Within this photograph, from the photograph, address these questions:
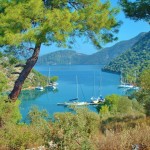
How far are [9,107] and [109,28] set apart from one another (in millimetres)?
2929

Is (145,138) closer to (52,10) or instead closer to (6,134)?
(6,134)

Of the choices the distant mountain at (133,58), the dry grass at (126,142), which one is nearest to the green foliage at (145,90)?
the dry grass at (126,142)

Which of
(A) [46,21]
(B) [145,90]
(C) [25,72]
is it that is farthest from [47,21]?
(B) [145,90]

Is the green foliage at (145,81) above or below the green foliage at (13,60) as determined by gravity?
below

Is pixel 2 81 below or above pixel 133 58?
below

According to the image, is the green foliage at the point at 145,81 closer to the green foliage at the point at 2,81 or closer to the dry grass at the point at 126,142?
the green foliage at the point at 2,81

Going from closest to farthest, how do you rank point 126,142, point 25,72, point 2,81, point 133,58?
point 126,142
point 25,72
point 2,81
point 133,58

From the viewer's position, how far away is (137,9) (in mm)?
7859

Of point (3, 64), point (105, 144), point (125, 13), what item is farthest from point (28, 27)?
point (105, 144)

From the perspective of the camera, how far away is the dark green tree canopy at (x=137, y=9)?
771 cm

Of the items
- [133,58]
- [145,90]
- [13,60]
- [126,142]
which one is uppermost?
[133,58]

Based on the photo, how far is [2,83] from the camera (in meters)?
7.92

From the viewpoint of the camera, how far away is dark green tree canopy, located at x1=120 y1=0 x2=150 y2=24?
304 inches

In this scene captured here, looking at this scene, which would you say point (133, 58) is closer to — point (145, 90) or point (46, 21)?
point (145, 90)
